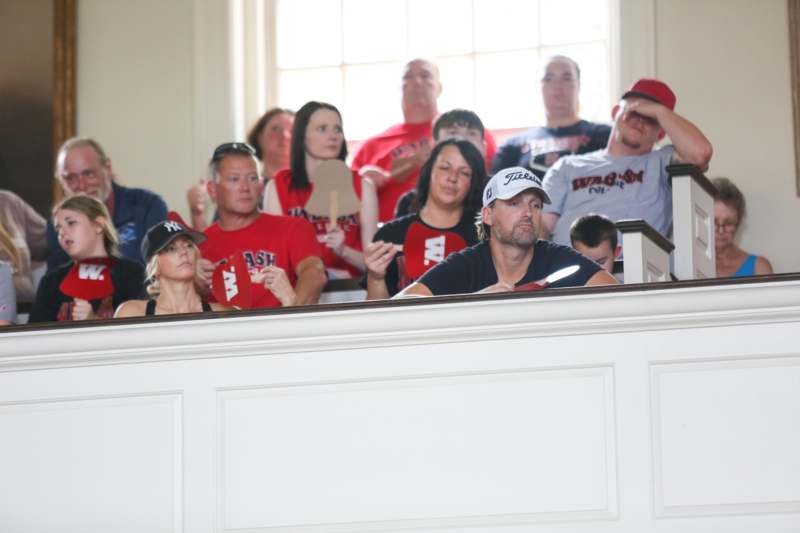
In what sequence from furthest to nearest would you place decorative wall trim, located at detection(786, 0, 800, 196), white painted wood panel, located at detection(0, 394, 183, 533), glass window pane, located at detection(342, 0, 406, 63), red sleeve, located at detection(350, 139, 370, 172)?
glass window pane, located at detection(342, 0, 406, 63)
red sleeve, located at detection(350, 139, 370, 172)
decorative wall trim, located at detection(786, 0, 800, 196)
white painted wood panel, located at detection(0, 394, 183, 533)

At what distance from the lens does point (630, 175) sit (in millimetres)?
6617

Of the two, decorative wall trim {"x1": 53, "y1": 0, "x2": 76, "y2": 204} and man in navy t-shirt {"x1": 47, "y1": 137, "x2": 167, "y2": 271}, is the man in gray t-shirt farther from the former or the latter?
decorative wall trim {"x1": 53, "y1": 0, "x2": 76, "y2": 204}

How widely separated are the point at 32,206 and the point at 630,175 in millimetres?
2966

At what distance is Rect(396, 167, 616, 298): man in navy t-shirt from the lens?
5.79 m

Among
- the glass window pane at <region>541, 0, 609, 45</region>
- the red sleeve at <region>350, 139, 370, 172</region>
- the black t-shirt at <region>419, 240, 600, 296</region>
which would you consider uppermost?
the glass window pane at <region>541, 0, 609, 45</region>

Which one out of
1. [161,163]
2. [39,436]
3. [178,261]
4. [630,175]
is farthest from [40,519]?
[161,163]

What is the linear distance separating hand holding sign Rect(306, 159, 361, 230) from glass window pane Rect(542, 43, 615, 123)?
1673 millimetres

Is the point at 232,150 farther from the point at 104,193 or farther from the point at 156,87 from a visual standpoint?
the point at 156,87

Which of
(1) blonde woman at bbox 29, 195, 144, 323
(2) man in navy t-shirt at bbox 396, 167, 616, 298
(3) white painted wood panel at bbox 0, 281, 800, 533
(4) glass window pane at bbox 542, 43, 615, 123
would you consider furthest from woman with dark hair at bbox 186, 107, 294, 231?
(3) white painted wood panel at bbox 0, 281, 800, 533

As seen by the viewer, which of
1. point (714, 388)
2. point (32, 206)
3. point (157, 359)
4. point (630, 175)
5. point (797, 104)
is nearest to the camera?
point (714, 388)

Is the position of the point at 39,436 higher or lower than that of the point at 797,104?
lower

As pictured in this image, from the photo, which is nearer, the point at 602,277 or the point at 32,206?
the point at 602,277

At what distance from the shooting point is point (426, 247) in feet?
20.8

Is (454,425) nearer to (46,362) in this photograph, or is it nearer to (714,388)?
(714,388)
